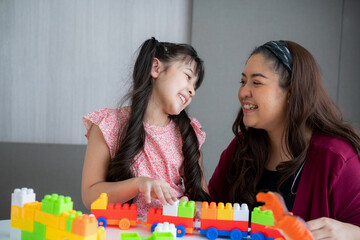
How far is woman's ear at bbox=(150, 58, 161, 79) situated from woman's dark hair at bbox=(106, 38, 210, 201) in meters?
0.01

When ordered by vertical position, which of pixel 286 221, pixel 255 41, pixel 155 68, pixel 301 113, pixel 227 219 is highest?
pixel 255 41

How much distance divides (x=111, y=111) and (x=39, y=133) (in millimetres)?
1391

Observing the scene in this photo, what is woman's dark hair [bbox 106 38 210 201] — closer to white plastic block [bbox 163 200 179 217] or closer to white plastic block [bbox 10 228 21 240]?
white plastic block [bbox 163 200 179 217]

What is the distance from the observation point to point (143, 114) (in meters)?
1.50

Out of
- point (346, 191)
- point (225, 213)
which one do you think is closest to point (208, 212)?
point (225, 213)

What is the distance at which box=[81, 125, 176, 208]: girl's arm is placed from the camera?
3.61ft

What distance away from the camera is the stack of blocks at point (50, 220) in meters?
0.82

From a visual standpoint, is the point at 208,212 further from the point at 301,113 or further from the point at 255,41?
the point at 255,41

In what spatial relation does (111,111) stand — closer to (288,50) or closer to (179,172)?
(179,172)

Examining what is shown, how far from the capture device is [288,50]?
147 centimetres

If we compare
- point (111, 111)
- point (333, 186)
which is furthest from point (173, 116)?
point (333, 186)

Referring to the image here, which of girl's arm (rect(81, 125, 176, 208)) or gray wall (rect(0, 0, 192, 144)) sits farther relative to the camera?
gray wall (rect(0, 0, 192, 144))

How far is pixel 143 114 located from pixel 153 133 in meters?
0.09

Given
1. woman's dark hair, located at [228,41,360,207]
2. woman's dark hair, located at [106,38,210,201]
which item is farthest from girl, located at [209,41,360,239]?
woman's dark hair, located at [106,38,210,201]
